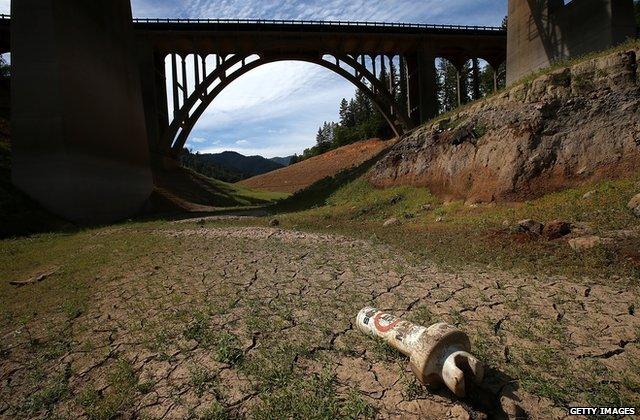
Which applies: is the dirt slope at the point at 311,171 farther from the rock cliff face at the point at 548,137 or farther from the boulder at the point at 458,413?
the boulder at the point at 458,413

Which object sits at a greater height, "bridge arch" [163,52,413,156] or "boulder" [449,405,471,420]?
Answer: "bridge arch" [163,52,413,156]

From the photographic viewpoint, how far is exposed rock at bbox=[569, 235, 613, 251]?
5.91 metres

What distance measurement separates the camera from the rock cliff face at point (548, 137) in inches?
347

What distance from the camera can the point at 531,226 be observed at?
284 inches

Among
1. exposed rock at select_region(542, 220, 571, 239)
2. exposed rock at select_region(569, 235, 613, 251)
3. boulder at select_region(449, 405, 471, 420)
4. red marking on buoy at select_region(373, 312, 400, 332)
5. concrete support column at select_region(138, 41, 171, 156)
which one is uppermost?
concrete support column at select_region(138, 41, 171, 156)

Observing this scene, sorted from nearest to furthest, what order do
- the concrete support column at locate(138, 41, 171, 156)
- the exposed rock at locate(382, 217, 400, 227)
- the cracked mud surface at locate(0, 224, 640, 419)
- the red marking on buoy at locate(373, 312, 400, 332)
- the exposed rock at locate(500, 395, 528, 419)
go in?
1. the exposed rock at locate(500, 395, 528, 419)
2. the cracked mud surface at locate(0, 224, 640, 419)
3. the red marking on buoy at locate(373, 312, 400, 332)
4. the exposed rock at locate(382, 217, 400, 227)
5. the concrete support column at locate(138, 41, 171, 156)

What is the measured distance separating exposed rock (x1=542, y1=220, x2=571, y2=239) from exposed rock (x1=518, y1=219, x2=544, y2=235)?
14 centimetres

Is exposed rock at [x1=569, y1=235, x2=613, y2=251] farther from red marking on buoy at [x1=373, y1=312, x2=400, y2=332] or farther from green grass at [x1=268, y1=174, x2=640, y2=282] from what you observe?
red marking on buoy at [x1=373, y1=312, x2=400, y2=332]

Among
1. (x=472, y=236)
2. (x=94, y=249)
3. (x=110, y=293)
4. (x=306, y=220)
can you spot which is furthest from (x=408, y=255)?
(x=94, y=249)

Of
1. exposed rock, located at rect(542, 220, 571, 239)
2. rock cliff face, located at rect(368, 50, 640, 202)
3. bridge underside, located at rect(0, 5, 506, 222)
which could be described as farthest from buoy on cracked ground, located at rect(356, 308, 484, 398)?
bridge underside, located at rect(0, 5, 506, 222)

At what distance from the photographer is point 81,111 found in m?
15.9

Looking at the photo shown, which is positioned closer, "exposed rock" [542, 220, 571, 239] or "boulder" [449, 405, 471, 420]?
"boulder" [449, 405, 471, 420]

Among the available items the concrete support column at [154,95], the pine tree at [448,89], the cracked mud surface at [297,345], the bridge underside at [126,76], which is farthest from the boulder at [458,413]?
the pine tree at [448,89]

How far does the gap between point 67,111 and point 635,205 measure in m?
20.6
